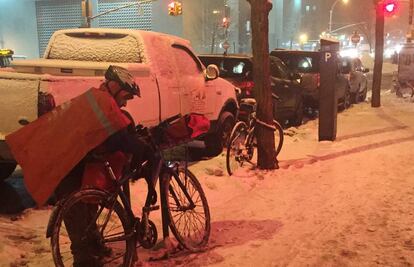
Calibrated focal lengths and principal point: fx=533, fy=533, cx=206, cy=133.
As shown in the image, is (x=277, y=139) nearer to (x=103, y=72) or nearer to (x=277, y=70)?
(x=103, y=72)

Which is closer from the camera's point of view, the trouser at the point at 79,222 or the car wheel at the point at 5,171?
the trouser at the point at 79,222

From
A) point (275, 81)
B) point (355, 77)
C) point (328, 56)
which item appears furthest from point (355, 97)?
point (328, 56)

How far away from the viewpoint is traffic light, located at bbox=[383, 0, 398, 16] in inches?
640

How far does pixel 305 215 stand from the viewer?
5.89 meters

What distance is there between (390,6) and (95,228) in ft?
48.5

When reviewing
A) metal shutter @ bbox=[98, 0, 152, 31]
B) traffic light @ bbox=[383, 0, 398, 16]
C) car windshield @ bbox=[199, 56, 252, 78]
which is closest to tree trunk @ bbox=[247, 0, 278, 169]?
car windshield @ bbox=[199, 56, 252, 78]

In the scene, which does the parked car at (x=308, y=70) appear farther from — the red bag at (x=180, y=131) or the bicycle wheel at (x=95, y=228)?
the bicycle wheel at (x=95, y=228)

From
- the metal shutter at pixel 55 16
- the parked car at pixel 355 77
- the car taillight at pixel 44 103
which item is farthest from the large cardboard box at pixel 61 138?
the metal shutter at pixel 55 16

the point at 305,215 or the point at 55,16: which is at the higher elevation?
the point at 55,16

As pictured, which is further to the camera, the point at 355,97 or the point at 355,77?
the point at 355,97

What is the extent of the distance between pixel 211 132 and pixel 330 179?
7.98 feet

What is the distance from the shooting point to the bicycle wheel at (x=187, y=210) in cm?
460

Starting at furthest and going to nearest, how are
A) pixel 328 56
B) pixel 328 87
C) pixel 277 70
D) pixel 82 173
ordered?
pixel 277 70 → pixel 328 87 → pixel 328 56 → pixel 82 173

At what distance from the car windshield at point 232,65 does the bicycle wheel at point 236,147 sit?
12.0 ft
